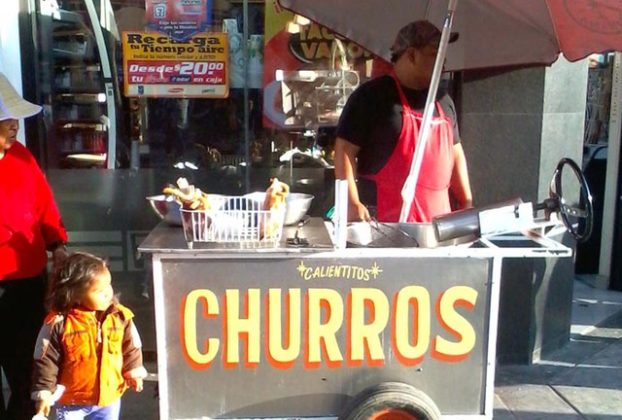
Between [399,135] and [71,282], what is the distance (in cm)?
155

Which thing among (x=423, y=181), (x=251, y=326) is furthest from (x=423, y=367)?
(x=423, y=181)

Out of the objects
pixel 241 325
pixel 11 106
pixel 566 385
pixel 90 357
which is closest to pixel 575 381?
pixel 566 385

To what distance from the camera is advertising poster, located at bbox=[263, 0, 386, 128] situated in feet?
14.2

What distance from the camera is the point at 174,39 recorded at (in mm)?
4258

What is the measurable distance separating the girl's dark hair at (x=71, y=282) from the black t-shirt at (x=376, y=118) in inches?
51.2

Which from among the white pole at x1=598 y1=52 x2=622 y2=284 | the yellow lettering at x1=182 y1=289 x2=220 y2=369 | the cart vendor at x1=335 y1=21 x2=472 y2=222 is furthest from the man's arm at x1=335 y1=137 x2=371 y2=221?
the white pole at x1=598 y1=52 x2=622 y2=284

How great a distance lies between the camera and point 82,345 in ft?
8.69

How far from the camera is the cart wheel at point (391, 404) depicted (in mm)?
2660

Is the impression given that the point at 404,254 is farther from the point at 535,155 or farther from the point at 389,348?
the point at 535,155

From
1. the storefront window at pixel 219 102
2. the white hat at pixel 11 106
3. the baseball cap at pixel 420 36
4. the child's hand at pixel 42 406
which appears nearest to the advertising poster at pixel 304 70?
the storefront window at pixel 219 102

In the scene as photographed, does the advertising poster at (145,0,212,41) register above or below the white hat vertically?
above

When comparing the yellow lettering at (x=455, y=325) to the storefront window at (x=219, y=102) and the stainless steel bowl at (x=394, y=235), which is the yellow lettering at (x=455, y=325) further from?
the storefront window at (x=219, y=102)

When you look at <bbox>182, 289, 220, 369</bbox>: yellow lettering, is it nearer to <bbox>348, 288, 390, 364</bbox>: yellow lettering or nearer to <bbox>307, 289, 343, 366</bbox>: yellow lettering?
<bbox>307, 289, 343, 366</bbox>: yellow lettering

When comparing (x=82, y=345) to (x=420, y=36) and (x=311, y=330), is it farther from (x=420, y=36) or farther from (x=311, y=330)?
(x=420, y=36)
